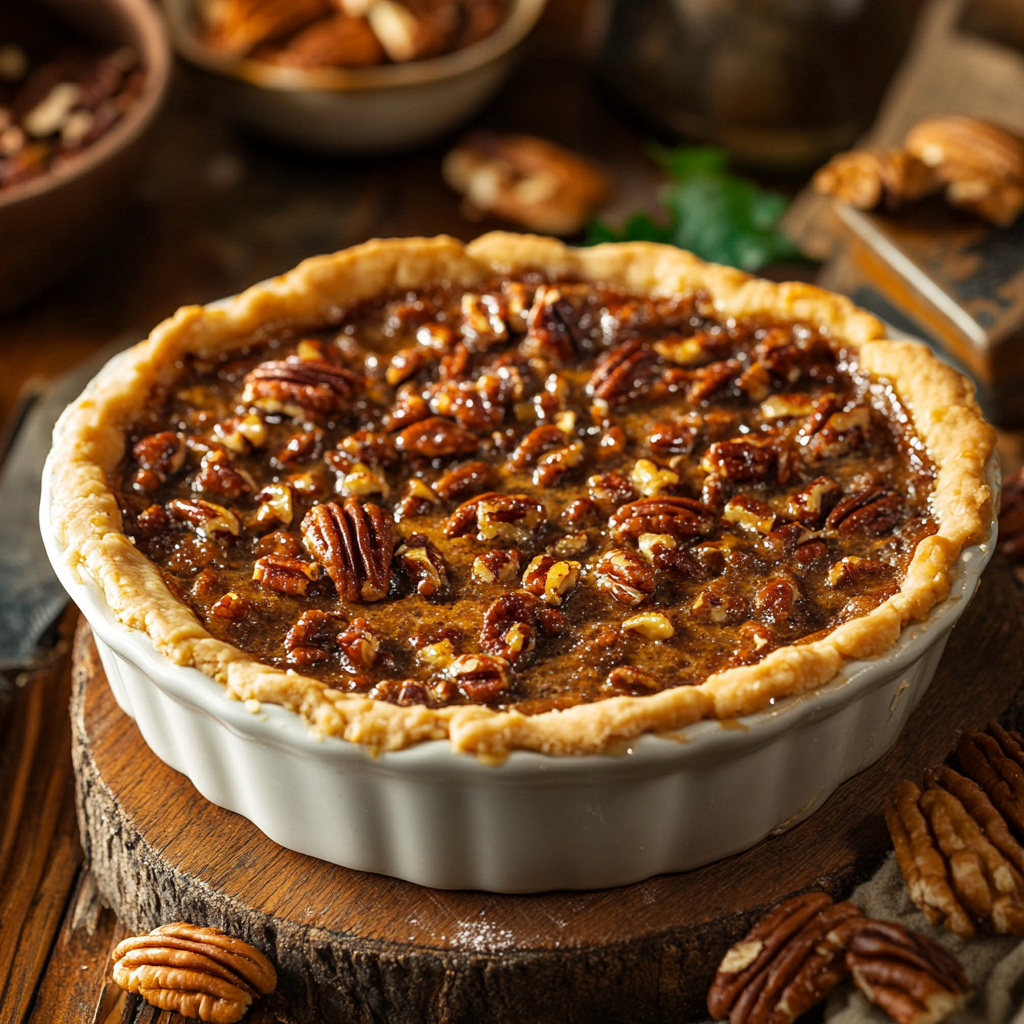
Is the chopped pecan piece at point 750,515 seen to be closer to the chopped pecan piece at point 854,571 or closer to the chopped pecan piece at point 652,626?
the chopped pecan piece at point 854,571

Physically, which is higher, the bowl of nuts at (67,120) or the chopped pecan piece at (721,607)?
the chopped pecan piece at (721,607)

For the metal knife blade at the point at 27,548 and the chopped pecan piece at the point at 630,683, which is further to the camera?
the metal knife blade at the point at 27,548

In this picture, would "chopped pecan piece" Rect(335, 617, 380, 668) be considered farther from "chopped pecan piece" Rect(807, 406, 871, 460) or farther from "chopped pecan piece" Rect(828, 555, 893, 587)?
"chopped pecan piece" Rect(807, 406, 871, 460)

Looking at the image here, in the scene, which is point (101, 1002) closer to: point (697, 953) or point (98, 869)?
point (98, 869)

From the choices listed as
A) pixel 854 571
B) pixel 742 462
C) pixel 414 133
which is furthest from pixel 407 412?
pixel 414 133

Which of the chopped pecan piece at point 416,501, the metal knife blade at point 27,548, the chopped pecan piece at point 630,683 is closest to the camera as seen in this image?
the chopped pecan piece at point 630,683

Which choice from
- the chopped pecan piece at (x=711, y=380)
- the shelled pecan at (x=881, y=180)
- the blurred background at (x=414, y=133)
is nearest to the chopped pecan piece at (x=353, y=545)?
the chopped pecan piece at (x=711, y=380)

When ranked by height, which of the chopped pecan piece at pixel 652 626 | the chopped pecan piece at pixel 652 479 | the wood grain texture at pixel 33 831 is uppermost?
the chopped pecan piece at pixel 652 479
